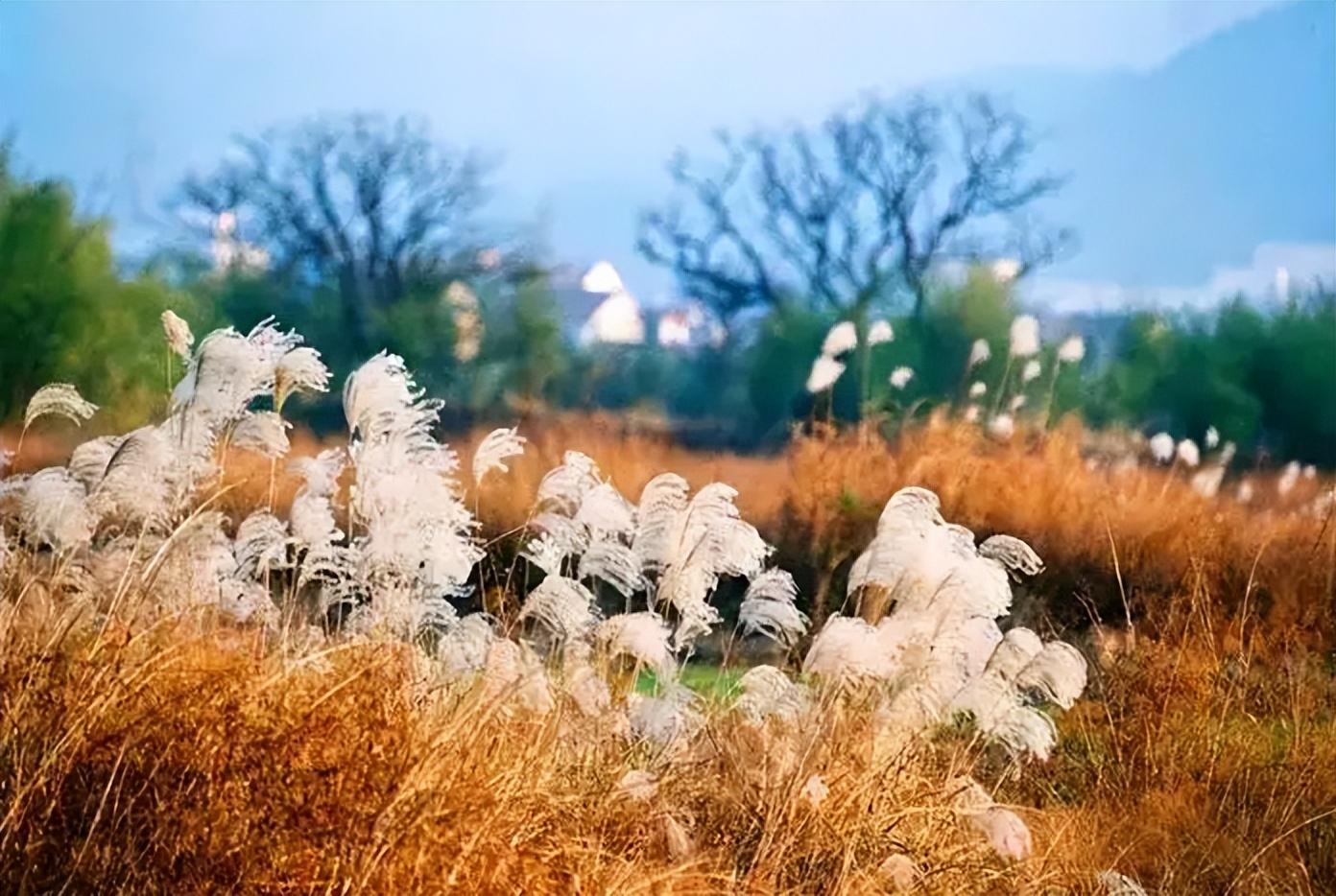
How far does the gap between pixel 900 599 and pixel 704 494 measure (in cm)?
43

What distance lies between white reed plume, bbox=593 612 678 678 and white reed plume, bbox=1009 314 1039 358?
8.83 feet

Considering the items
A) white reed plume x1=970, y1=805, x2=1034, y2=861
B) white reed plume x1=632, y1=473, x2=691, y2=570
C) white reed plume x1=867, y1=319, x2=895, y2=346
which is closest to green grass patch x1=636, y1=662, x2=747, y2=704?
white reed plume x1=632, y1=473, x2=691, y2=570

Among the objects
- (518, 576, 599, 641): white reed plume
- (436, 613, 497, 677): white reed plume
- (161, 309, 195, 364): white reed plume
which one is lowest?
(436, 613, 497, 677): white reed plume

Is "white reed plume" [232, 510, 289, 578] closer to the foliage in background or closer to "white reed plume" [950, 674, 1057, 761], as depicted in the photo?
"white reed plume" [950, 674, 1057, 761]

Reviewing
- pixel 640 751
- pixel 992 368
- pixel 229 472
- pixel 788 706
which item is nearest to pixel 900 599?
pixel 788 706

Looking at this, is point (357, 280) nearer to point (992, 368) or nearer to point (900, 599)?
point (992, 368)

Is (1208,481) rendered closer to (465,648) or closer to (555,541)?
(555,541)

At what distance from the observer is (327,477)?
132 inches

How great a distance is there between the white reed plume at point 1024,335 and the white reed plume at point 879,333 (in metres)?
0.41

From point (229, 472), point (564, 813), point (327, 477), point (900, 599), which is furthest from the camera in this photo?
point (229, 472)

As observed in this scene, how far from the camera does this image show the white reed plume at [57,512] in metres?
3.12

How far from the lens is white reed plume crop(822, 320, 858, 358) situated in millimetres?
5348

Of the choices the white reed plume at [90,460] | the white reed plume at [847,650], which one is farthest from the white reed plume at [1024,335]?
the white reed plume at [90,460]

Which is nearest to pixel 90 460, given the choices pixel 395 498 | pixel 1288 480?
pixel 395 498
